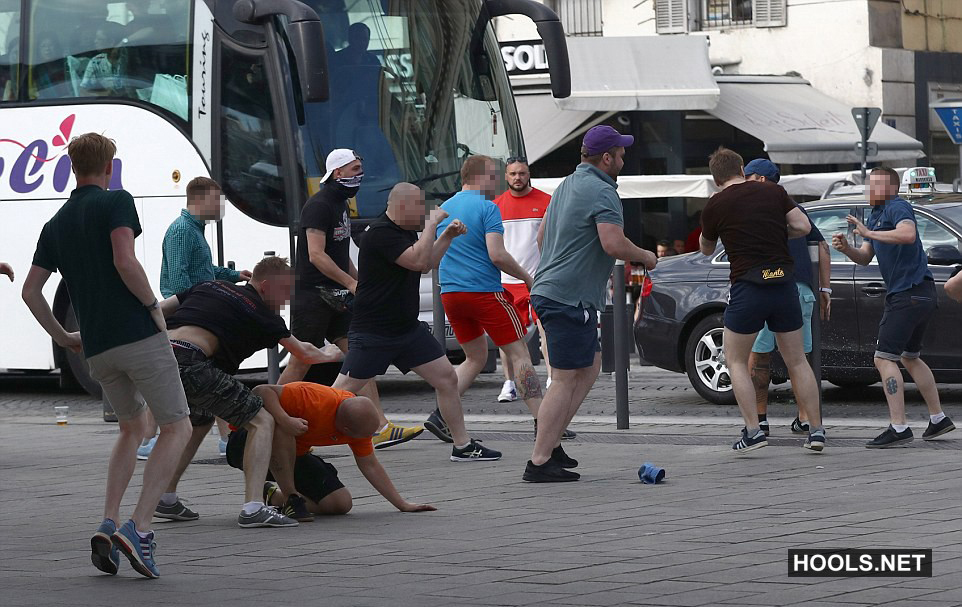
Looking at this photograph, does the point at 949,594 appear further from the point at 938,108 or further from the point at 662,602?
the point at 938,108

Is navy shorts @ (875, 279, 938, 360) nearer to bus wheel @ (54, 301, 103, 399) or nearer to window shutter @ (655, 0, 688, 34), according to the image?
bus wheel @ (54, 301, 103, 399)

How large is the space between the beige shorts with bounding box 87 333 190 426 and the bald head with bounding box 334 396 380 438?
3.64 ft

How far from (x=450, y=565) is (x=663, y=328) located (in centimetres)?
760

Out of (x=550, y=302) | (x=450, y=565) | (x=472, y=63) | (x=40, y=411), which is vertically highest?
(x=472, y=63)

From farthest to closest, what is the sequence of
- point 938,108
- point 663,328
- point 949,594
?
point 938,108, point 663,328, point 949,594

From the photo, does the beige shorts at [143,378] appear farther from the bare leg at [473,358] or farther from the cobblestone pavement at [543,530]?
the bare leg at [473,358]

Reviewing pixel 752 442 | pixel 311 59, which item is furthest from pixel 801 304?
pixel 311 59

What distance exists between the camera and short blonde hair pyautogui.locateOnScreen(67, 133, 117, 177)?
6812mm

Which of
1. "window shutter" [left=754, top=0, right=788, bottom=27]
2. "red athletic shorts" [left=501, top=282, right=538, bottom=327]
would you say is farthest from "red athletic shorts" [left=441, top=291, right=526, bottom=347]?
"window shutter" [left=754, top=0, right=788, bottom=27]

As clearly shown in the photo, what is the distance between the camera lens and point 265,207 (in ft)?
49.2

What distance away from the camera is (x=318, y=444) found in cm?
834

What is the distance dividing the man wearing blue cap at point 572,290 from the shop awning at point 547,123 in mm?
17734

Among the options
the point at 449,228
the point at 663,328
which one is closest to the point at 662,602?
the point at 449,228

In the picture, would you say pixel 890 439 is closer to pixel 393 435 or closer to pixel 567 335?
pixel 567 335
